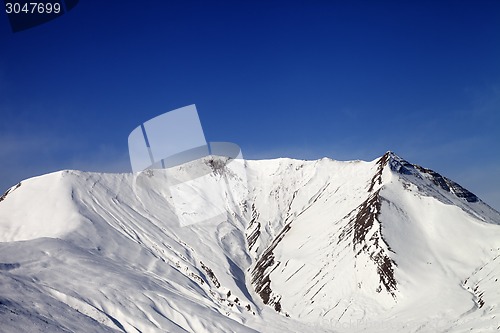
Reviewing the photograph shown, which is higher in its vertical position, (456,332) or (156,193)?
(156,193)

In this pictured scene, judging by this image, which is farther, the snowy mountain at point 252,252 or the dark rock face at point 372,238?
the dark rock face at point 372,238

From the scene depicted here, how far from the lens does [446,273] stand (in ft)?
214

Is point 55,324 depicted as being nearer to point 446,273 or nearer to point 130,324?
point 130,324

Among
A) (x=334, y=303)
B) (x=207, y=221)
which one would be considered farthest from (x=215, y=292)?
(x=207, y=221)

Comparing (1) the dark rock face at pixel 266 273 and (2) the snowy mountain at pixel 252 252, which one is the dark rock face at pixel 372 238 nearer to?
(2) the snowy mountain at pixel 252 252

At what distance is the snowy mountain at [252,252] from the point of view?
46469 millimetres

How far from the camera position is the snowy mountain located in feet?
152

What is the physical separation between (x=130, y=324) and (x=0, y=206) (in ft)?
224

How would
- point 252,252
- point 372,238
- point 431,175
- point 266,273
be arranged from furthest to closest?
point 431,175 → point 252,252 → point 266,273 → point 372,238

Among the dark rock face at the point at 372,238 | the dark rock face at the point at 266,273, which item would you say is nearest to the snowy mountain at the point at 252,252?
the dark rock face at the point at 372,238

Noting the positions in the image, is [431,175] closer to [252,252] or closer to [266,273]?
[252,252]

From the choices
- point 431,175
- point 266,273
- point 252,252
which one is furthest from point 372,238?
point 431,175

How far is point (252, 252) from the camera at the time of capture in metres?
94.4

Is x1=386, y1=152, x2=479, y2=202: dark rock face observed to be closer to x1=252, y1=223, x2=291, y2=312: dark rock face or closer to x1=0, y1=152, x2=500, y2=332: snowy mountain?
x1=0, y1=152, x2=500, y2=332: snowy mountain
